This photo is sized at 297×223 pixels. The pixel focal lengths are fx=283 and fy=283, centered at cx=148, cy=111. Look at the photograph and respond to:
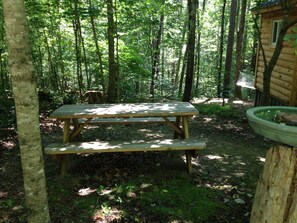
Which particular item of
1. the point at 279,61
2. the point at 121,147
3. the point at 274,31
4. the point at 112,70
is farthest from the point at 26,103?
the point at 274,31

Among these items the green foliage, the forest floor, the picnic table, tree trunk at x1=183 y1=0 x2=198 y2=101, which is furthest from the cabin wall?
the picnic table

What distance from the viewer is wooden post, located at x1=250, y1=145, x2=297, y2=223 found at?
253 centimetres

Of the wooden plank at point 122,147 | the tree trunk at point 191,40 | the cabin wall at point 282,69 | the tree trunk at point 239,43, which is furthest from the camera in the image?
the tree trunk at point 239,43

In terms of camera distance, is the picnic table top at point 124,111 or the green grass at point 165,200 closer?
the green grass at point 165,200

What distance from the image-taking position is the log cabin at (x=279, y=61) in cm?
736

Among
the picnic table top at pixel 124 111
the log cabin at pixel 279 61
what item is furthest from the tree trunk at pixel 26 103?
the log cabin at pixel 279 61

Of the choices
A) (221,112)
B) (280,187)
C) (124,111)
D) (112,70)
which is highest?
(112,70)

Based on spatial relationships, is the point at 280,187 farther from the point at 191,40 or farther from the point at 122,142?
the point at 191,40

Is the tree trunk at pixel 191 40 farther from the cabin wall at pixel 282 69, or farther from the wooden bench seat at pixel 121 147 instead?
the wooden bench seat at pixel 121 147

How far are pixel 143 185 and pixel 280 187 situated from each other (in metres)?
2.11

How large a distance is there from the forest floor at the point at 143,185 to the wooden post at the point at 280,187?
0.88 metres

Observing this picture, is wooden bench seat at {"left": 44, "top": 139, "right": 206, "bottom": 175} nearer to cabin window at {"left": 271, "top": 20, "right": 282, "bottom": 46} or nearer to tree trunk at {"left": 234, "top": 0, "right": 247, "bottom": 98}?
cabin window at {"left": 271, "top": 20, "right": 282, "bottom": 46}

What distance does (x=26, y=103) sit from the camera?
220 centimetres

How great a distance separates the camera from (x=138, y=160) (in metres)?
5.22
